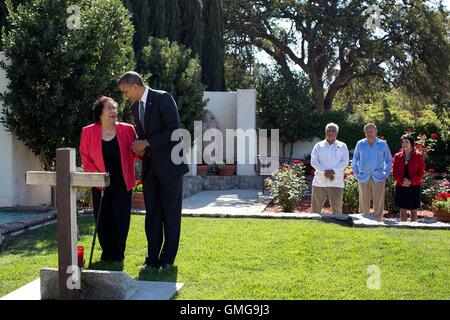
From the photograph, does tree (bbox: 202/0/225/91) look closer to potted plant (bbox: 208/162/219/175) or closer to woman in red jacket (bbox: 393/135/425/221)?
potted plant (bbox: 208/162/219/175)

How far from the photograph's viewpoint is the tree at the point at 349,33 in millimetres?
21859

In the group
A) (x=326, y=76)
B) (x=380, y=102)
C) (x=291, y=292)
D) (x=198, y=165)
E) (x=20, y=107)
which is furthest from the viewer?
(x=380, y=102)

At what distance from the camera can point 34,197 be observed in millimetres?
9133

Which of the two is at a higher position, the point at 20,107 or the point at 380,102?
Result: the point at 380,102

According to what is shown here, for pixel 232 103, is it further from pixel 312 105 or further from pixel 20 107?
pixel 20 107

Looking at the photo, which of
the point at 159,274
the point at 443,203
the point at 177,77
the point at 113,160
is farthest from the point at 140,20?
the point at 159,274

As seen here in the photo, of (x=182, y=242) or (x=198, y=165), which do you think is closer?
(x=182, y=242)

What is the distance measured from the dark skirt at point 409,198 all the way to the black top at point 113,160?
194 inches

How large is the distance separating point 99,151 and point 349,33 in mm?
18620

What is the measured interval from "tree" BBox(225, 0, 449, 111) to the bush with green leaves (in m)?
9.68

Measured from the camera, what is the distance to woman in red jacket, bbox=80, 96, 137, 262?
5.04 meters

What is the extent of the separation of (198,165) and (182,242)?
29.2 ft

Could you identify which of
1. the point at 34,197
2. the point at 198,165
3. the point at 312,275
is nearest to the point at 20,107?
the point at 34,197

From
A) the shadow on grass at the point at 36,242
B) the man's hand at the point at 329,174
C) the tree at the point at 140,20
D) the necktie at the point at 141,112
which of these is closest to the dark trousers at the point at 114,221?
the necktie at the point at 141,112
